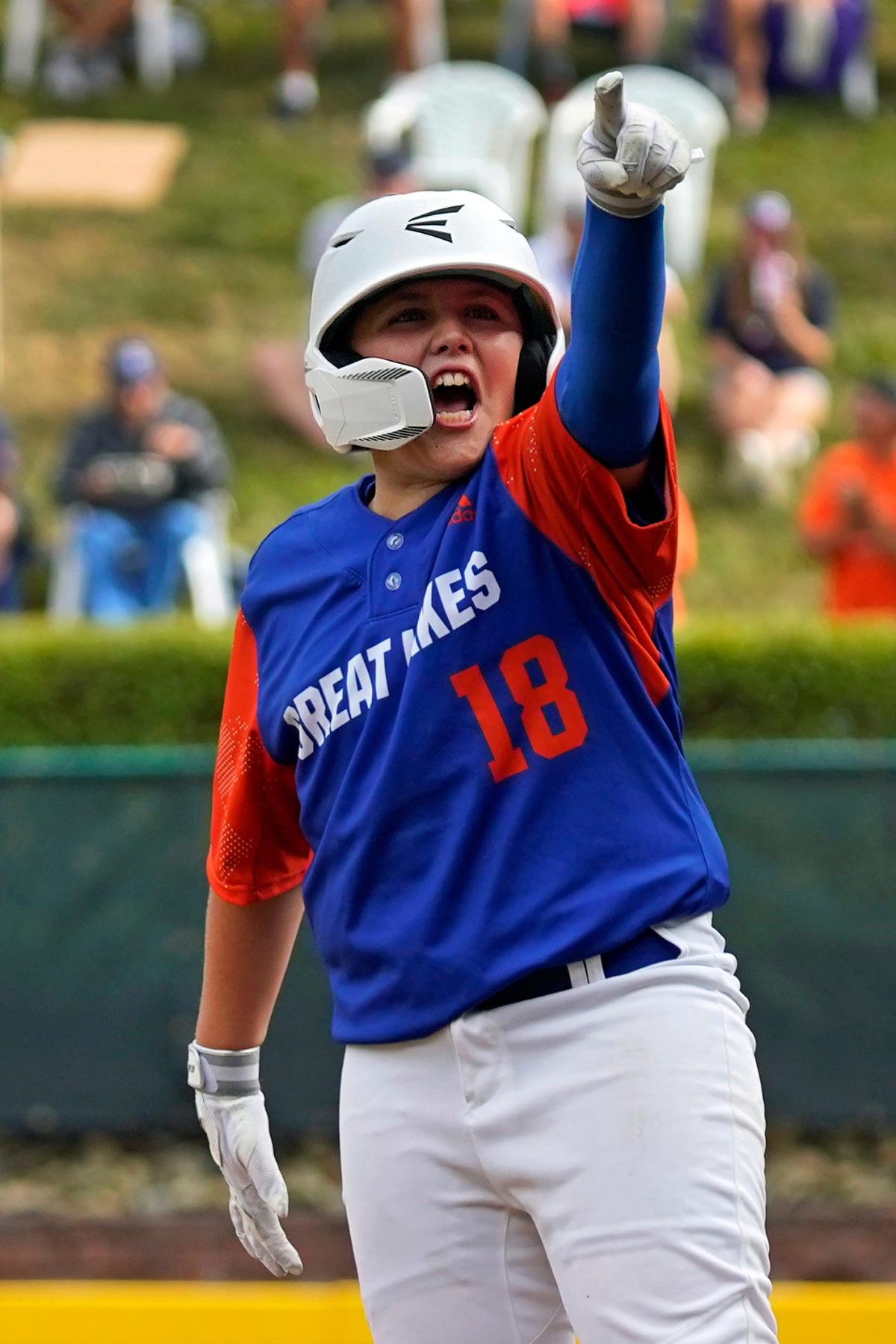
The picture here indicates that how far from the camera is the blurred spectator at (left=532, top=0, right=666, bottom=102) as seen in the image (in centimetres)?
1277

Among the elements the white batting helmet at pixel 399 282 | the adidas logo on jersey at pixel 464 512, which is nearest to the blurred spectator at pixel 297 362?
the white batting helmet at pixel 399 282

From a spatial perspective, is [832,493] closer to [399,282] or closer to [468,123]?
[399,282]

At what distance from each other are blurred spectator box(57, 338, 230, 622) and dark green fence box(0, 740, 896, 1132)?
7.92 ft

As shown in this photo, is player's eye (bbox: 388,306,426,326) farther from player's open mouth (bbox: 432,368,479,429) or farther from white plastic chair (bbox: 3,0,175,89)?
white plastic chair (bbox: 3,0,175,89)

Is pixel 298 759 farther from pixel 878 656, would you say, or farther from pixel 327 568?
pixel 878 656

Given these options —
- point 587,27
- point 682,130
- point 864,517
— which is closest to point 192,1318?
point 864,517

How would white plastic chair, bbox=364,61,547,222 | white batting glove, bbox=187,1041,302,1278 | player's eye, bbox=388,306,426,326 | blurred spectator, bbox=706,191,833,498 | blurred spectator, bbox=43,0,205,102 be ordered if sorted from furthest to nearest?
blurred spectator, bbox=43,0,205,102
white plastic chair, bbox=364,61,547,222
blurred spectator, bbox=706,191,833,498
white batting glove, bbox=187,1041,302,1278
player's eye, bbox=388,306,426,326

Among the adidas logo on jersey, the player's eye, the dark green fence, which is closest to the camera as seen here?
the adidas logo on jersey

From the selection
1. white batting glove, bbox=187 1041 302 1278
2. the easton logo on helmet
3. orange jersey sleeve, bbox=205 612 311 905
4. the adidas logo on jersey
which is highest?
the easton logo on helmet

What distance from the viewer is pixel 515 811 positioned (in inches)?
98.3

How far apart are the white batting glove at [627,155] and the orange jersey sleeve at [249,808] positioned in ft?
3.05

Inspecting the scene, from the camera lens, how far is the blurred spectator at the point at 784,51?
12422 mm

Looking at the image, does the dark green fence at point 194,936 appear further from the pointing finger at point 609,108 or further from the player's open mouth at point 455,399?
the pointing finger at point 609,108

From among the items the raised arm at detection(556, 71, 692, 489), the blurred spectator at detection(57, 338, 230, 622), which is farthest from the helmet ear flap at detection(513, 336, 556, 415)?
the blurred spectator at detection(57, 338, 230, 622)
